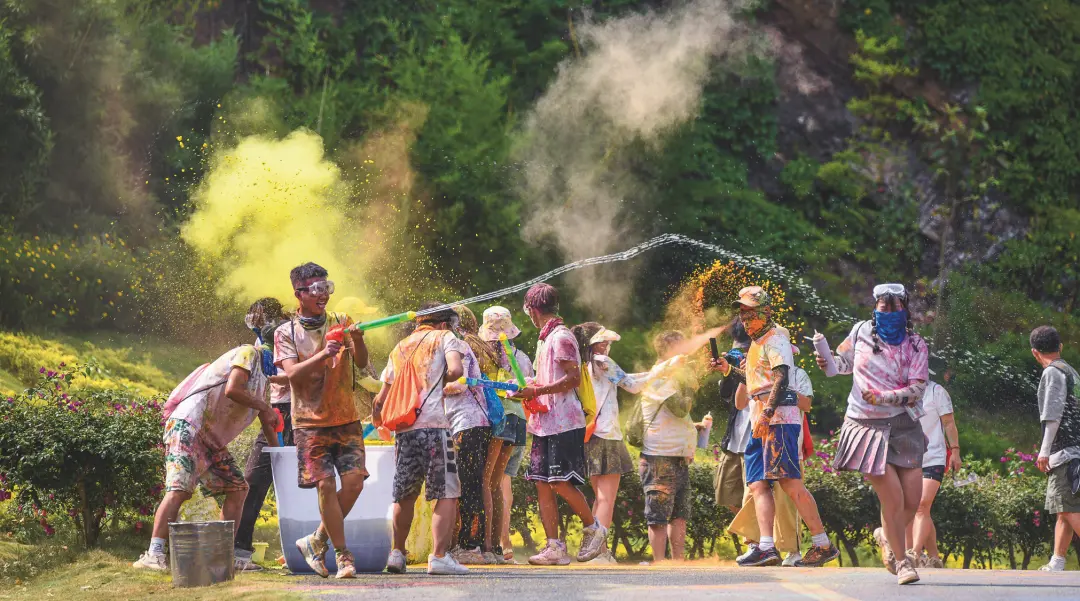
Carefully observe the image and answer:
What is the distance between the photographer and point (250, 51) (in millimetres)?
21688

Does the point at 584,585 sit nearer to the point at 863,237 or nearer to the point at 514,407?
the point at 514,407

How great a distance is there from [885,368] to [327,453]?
2851 mm

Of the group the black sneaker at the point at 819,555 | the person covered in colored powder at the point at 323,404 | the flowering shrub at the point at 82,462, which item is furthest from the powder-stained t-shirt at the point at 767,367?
the flowering shrub at the point at 82,462

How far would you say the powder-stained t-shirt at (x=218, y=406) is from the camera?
298 inches

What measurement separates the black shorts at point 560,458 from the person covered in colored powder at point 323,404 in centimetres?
151

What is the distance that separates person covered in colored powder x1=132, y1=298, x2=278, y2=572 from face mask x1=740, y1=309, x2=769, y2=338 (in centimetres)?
280

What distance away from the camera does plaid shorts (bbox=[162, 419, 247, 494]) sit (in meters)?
7.54

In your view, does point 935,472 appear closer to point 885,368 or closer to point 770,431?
point 770,431

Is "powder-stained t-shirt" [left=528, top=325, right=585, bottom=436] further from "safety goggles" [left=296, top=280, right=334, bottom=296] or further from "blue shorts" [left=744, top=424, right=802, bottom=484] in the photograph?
"safety goggles" [left=296, top=280, right=334, bottom=296]

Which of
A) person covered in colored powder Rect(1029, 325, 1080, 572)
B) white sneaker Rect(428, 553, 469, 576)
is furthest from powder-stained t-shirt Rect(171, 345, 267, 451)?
person covered in colored powder Rect(1029, 325, 1080, 572)

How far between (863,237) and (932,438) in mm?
12701

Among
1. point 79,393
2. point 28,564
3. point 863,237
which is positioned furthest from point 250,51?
point 28,564

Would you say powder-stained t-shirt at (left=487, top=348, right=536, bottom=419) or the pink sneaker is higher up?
powder-stained t-shirt at (left=487, top=348, right=536, bottom=419)

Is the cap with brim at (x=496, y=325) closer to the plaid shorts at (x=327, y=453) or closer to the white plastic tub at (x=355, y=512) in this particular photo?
the white plastic tub at (x=355, y=512)
